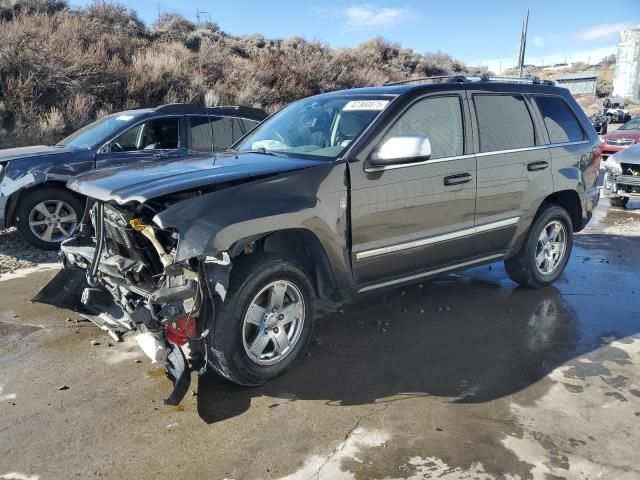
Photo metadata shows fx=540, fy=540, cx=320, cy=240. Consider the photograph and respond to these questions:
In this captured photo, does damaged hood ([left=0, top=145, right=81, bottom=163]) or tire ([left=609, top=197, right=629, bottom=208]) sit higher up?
damaged hood ([left=0, top=145, right=81, bottom=163])

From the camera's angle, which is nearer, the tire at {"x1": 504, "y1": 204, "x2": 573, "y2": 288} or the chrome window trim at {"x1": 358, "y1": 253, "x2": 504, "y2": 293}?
the chrome window trim at {"x1": 358, "y1": 253, "x2": 504, "y2": 293}

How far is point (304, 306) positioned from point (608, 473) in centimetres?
201

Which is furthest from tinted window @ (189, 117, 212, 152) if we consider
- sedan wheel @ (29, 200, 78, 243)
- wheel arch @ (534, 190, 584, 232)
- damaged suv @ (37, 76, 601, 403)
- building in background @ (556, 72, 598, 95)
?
building in background @ (556, 72, 598, 95)

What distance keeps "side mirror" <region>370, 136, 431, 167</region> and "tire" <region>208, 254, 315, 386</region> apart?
3.28ft

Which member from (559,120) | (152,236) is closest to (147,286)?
(152,236)

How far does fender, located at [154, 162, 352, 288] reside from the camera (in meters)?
3.08

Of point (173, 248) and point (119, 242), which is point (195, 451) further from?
point (119, 242)

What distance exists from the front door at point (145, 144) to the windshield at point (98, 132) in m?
0.15

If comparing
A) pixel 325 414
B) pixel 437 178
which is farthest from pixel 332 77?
pixel 325 414

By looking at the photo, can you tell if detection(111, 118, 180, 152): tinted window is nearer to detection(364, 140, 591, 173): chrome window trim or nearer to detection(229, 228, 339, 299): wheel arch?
detection(229, 228, 339, 299): wheel arch

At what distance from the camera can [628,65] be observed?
48.3 m

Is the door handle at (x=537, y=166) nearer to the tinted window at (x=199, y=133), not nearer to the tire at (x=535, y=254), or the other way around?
the tire at (x=535, y=254)

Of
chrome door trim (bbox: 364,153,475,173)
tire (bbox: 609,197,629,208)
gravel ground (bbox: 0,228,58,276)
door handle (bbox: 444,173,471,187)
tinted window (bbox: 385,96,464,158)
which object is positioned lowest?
tire (bbox: 609,197,629,208)

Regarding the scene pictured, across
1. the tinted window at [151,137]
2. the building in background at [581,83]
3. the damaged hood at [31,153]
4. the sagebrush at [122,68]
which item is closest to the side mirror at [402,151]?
the tinted window at [151,137]
